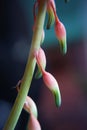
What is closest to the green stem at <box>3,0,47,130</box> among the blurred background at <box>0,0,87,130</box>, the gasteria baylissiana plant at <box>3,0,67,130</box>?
the gasteria baylissiana plant at <box>3,0,67,130</box>

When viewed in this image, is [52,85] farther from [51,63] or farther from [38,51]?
[51,63]

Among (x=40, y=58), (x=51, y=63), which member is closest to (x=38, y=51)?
(x=40, y=58)

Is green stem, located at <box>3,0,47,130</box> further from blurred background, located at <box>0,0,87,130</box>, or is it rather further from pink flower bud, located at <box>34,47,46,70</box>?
blurred background, located at <box>0,0,87,130</box>

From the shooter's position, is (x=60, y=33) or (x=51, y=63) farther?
(x=51, y=63)

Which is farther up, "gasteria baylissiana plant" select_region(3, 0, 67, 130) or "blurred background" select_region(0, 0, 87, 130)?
"blurred background" select_region(0, 0, 87, 130)

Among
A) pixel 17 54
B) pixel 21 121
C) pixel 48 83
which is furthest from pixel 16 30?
pixel 48 83

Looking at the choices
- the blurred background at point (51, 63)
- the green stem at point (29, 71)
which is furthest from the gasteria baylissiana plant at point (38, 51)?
the blurred background at point (51, 63)

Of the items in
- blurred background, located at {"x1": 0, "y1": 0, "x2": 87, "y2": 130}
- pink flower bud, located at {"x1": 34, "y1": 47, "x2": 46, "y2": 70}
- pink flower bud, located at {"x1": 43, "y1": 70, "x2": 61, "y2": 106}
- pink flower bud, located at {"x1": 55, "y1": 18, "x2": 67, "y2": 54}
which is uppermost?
blurred background, located at {"x1": 0, "y1": 0, "x2": 87, "y2": 130}

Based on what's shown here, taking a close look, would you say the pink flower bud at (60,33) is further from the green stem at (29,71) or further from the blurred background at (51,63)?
the blurred background at (51,63)
